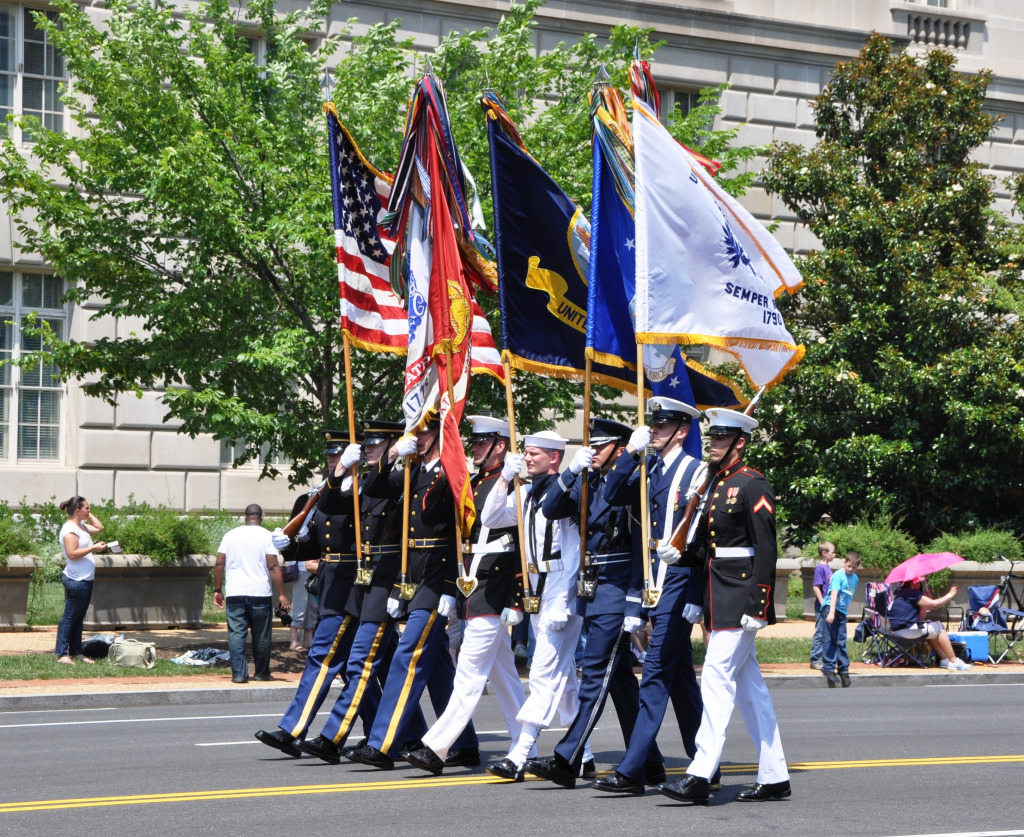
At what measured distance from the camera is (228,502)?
23.6 m

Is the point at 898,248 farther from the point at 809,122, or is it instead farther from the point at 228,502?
the point at 228,502

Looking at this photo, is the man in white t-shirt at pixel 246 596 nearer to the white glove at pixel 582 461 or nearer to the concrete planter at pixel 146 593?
the concrete planter at pixel 146 593

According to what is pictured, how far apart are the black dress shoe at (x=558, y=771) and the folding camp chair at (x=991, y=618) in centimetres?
1114

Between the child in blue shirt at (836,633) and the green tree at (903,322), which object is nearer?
the child in blue shirt at (836,633)

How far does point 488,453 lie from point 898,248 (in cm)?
1524

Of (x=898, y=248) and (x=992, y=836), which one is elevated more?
(x=898, y=248)

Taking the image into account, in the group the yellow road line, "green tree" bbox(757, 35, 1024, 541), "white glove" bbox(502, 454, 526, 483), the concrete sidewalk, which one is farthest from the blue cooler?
"white glove" bbox(502, 454, 526, 483)

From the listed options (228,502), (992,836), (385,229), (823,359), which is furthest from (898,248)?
(992,836)

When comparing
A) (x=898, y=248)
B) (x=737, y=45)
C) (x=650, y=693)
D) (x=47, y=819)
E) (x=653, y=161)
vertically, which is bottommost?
(x=47, y=819)

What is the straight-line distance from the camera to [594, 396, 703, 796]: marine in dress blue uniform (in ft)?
26.9

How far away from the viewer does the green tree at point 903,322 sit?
23.0 meters

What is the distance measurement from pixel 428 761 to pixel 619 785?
128 cm

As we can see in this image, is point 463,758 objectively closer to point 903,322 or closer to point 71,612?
point 71,612

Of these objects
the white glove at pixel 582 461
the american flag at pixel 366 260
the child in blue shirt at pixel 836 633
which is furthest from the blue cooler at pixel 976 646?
the white glove at pixel 582 461
